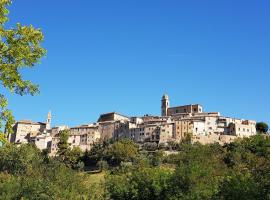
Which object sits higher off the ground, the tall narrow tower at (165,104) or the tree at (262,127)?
the tall narrow tower at (165,104)

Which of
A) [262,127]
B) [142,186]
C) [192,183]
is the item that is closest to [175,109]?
[262,127]

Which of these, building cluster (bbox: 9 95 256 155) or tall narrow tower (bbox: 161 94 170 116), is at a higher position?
tall narrow tower (bbox: 161 94 170 116)

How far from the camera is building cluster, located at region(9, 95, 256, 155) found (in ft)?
465

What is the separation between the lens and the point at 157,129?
144 metres

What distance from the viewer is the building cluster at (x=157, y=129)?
14188cm

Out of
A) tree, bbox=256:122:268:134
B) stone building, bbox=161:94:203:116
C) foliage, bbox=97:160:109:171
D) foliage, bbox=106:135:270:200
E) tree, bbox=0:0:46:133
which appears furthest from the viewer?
stone building, bbox=161:94:203:116

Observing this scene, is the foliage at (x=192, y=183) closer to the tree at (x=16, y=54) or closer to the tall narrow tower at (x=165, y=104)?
the tree at (x=16, y=54)

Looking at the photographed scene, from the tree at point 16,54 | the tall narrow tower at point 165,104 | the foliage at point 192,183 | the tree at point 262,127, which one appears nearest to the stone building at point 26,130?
the tall narrow tower at point 165,104

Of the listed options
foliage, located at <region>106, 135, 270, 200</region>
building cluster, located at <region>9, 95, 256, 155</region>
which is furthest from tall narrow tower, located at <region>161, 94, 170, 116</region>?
foliage, located at <region>106, 135, 270, 200</region>

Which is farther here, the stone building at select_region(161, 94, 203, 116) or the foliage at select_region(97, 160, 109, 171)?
the stone building at select_region(161, 94, 203, 116)

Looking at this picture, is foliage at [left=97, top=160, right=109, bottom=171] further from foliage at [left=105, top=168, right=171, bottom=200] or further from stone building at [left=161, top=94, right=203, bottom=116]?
stone building at [left=161, top=94, right=203, bottom=116]

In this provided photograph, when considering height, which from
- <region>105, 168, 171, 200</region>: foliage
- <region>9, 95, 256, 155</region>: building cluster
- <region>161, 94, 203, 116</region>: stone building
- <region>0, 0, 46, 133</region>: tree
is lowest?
<region>105, 168, 171, 200</region>: foliage

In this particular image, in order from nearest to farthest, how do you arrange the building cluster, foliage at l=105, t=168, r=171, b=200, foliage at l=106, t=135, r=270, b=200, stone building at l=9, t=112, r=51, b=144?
foliage at l=106, t=135, r=270, b=200 → foliage at l=105, t=168, r=171, b=200 → the building cluster → stone building at l=9, t=112, r=51, b=144

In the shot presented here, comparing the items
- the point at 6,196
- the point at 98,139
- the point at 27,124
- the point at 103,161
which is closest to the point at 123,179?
the point at 6,196
